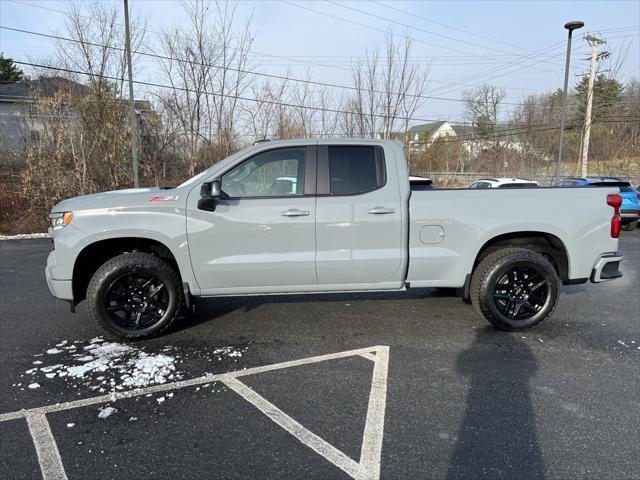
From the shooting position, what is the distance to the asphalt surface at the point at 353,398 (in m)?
2.40

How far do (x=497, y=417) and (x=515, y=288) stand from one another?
6.38ft

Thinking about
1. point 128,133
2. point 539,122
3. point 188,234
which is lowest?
point 188,234

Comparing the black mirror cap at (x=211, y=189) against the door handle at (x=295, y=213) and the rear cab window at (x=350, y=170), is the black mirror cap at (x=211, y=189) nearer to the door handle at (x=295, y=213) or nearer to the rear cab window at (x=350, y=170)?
the door handle at (x=295, y=213)

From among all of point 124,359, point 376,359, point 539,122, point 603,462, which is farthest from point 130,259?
point 539,122

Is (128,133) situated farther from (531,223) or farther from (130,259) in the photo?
(531,223)

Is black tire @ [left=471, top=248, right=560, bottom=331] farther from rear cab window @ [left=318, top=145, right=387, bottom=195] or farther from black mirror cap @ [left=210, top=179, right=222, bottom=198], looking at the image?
black mirror cap @ [left=210, top=179, right=222, bottom=198]

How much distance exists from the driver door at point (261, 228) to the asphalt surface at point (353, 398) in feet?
2.06

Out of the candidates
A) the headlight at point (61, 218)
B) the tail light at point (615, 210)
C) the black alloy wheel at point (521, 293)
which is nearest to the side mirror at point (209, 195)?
the headlight at point (61, 218)

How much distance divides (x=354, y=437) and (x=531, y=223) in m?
2.89

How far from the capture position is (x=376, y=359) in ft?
12.3

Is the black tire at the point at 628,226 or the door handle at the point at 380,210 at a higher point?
the door handle at the point at 380,210

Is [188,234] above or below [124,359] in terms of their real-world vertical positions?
above

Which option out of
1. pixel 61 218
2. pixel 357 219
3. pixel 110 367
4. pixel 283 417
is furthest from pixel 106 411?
pixel 357 219

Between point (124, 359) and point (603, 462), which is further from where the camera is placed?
point (124, 359)
